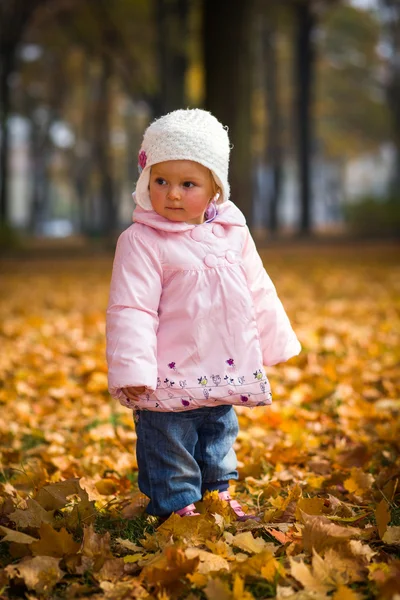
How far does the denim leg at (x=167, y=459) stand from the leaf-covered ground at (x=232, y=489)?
10 cm

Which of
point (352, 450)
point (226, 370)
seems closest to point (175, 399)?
point (226, 370)

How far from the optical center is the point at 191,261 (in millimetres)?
2832

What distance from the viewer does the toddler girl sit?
2.77 m

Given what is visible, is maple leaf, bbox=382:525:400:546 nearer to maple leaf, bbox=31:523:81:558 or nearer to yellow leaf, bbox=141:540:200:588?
yellow leaf, bbox=141:540:200:588

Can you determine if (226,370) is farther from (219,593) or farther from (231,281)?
(219,593)

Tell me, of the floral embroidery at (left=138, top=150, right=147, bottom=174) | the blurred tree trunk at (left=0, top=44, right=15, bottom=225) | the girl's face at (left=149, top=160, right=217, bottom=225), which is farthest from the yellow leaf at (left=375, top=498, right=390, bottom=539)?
the blurred tree trunk at (left=0, top=44, right=15, bottom=225)

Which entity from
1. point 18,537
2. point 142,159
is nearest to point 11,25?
point 142,159

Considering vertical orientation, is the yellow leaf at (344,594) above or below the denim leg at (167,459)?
below

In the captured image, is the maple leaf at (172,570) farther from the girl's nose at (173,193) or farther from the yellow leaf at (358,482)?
the girl's nose at (173,193)

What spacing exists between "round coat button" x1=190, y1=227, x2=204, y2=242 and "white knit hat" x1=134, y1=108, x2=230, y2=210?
17 centimetres

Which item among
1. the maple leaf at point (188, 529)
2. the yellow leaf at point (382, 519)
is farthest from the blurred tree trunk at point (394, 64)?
the maple leaf at point (188, 529)

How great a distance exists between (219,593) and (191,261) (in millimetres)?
1136

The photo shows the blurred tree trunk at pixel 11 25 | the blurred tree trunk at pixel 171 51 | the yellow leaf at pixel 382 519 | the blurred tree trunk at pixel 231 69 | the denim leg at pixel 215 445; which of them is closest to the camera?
the yellow leaf at pixel 382 519

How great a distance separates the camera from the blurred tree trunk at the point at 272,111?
27922mm
